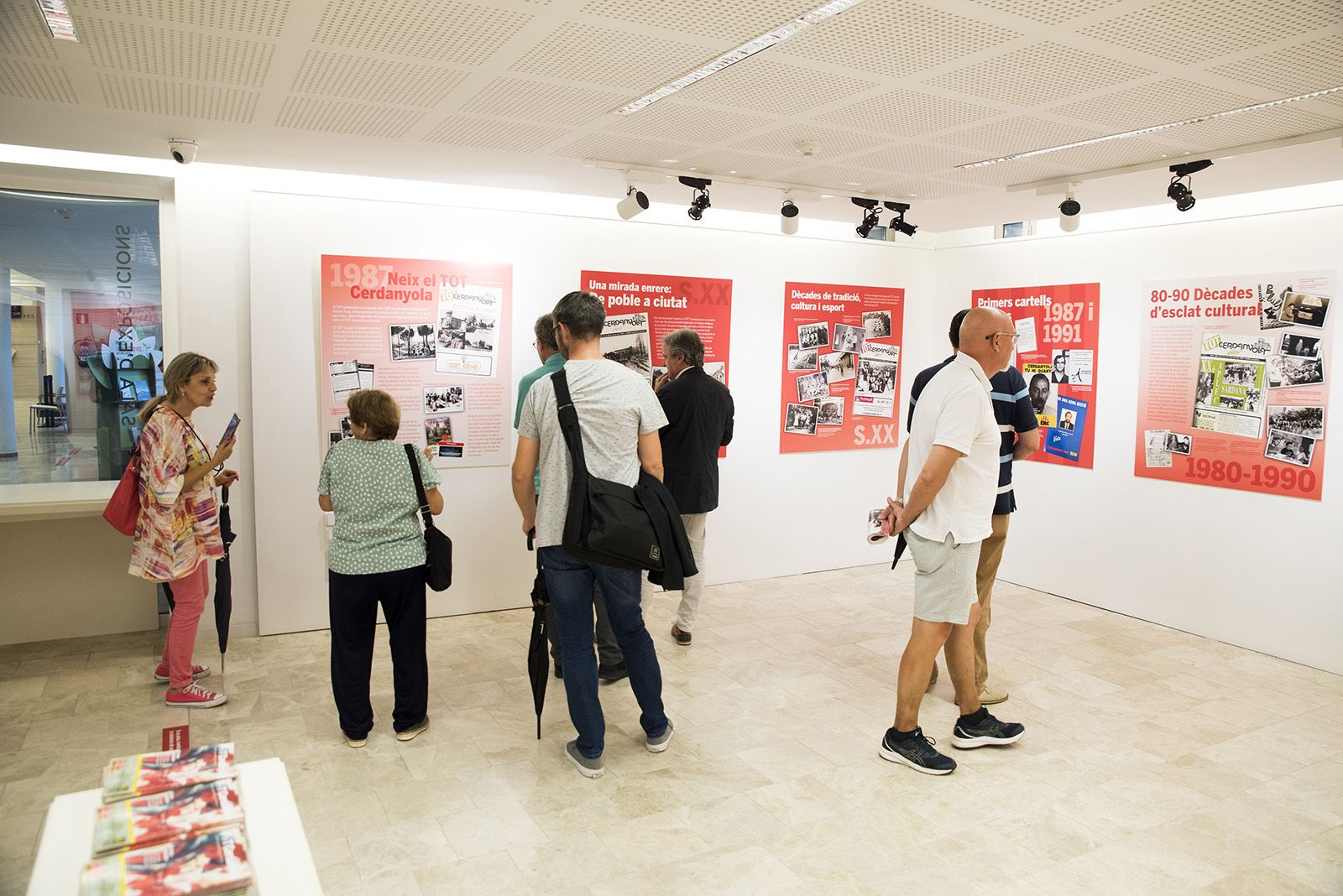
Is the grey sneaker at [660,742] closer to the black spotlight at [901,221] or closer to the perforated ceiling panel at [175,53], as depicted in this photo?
the perforated ceiling panel at [175,53]

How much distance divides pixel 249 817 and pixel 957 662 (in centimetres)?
288

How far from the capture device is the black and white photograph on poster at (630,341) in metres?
5.92

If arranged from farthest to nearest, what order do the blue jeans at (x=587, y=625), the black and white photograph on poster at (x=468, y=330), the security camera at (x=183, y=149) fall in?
the black and white photograph on poster at (x=468, y=330) → the security camera at (x=183, y=149) → the blue jeans at (x=587, y=625)

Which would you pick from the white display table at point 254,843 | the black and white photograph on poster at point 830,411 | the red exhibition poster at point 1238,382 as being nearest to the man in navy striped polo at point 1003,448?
the red exhibition poster at point 1238,382

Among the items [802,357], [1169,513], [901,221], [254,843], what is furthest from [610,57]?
[1169,513]

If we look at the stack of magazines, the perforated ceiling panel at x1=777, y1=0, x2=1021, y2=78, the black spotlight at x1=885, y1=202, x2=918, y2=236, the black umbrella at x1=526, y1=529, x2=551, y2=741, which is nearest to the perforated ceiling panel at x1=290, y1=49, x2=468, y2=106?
the perforated ceiling panel at x1=777, y1=0, x2=1021, y2=78

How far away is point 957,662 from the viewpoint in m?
3.75

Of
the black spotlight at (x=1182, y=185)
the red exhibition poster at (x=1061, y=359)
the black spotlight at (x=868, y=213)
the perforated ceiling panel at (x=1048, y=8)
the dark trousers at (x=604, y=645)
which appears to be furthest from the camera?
the red exhibition poster at (x=1061, y=359)

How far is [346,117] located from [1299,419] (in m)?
5.08

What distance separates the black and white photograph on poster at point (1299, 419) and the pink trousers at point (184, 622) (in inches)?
221

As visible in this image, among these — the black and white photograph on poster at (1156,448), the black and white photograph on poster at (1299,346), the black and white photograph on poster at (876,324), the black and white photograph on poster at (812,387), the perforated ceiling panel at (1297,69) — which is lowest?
the black and white photograph on poster at (1156,448)

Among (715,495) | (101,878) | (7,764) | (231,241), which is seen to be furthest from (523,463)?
(231,241)

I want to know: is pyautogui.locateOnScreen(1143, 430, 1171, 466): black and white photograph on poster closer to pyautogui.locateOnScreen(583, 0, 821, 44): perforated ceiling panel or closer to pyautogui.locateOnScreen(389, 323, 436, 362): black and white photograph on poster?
pyautogui.locateOnScreen(583, 0, 821, 44): perforated ceiling panel

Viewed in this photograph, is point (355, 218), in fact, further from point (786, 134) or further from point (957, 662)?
point (957, 662)
